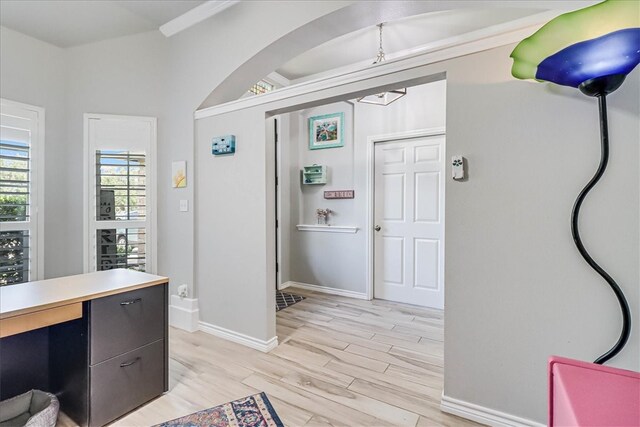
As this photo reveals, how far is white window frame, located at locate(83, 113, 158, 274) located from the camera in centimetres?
283

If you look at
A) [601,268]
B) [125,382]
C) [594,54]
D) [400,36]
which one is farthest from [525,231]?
[400,36]

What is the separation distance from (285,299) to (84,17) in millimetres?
3465

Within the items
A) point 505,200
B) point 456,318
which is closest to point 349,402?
point 456,318

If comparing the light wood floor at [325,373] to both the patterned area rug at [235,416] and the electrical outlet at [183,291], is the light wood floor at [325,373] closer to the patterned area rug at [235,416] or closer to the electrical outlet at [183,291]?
the patterned area rug at [235,416]

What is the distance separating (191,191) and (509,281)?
2.64 metres

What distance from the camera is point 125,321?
1.63 metres

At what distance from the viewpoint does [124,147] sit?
9.52 feet

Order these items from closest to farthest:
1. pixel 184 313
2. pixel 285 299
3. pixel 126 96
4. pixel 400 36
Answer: pixel 184 313 < pixel 126 96 < pixel 400 36 < pixel 285 299

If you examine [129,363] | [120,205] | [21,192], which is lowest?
[129,363]

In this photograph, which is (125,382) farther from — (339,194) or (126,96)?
(339,194)

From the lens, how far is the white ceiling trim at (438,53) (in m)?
1.44

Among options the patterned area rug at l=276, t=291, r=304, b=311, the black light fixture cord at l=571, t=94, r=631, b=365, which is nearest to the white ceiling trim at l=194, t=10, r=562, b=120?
the black light fixture cord at l=571, t=94, r=631, b=365

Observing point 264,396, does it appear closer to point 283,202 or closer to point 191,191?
point 191,191

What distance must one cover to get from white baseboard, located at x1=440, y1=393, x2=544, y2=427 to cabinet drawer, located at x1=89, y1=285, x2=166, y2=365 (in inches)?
69.4
